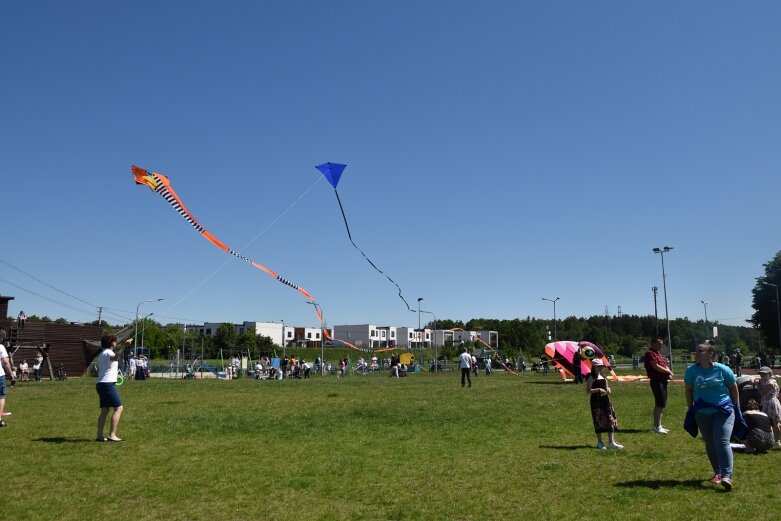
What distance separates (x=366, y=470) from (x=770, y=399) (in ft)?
23.1

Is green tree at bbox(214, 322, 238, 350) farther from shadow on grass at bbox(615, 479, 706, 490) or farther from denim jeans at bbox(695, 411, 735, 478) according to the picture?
denim jeans at bbox(695, 411, 735, 478)

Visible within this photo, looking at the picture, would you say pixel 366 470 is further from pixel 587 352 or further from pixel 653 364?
pixel 587 352

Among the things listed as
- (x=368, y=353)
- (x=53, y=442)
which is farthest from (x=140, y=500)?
(x=368, y=353)

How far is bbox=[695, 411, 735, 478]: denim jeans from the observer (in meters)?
7.37

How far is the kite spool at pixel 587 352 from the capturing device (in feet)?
101

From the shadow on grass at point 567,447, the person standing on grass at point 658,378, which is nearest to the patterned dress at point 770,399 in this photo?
the person standing on grass at point 658,378

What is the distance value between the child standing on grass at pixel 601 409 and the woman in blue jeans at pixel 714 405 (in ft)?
7.59

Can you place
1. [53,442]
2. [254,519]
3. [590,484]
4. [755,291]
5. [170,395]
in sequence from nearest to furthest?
[254,519]
[590,484]
[53,442]
[170,395]
[755,291]

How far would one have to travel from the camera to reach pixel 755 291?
8269cm

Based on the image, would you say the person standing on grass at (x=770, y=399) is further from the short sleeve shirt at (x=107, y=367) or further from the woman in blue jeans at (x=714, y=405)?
the short sleeve shirt at (x=107, y=367)

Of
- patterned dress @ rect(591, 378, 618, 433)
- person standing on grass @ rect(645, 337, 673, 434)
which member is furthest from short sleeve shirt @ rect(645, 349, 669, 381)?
patterned dress @ rect(591, 378, 618, 433)

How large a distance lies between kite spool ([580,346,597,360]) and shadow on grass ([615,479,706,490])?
2352 cm

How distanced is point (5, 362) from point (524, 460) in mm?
10937

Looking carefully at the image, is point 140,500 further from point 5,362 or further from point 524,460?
point 5,362
